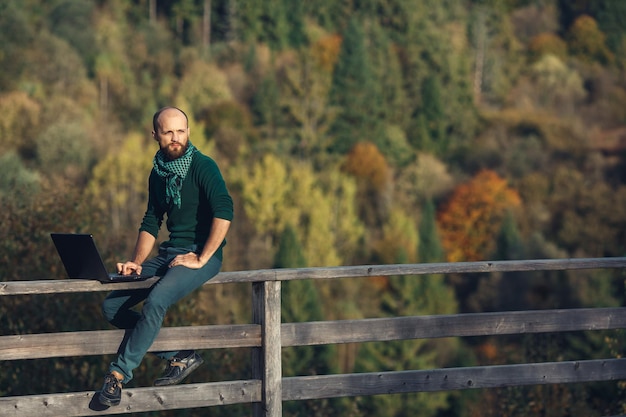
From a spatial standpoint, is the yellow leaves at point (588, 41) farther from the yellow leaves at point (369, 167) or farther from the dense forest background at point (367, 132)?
the yellow leaves at point (369, 167)

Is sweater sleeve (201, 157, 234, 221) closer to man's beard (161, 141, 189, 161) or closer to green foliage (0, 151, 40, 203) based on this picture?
man's beard (161, 141, 189, 161)

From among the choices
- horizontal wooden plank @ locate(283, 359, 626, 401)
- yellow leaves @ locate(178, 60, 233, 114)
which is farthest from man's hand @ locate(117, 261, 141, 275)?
yellow leaves @ locate(178, 60, 233, 114)

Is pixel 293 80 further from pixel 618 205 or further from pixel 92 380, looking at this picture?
pixel 92 380

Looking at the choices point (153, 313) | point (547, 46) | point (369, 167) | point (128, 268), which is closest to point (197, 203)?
point (128, 268)

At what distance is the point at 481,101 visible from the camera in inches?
4473

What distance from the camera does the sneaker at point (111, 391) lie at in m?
6.16

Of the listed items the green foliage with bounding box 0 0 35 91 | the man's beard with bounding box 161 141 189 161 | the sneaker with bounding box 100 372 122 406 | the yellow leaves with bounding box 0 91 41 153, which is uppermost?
the green foliage with bounding box 0 0 35 91

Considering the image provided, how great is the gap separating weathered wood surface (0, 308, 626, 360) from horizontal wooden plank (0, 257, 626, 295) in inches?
9.8

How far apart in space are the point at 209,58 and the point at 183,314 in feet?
269

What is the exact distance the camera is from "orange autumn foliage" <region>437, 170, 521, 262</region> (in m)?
90.4

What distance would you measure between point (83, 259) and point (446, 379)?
7.35 ft

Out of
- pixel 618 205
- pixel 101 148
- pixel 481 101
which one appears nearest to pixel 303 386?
pixel 618 205

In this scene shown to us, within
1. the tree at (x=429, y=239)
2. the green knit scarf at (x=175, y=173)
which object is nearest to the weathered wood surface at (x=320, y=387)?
the green knit scarf at (x=175, y=173)

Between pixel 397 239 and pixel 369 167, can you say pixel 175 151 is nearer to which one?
pixel 397 239
